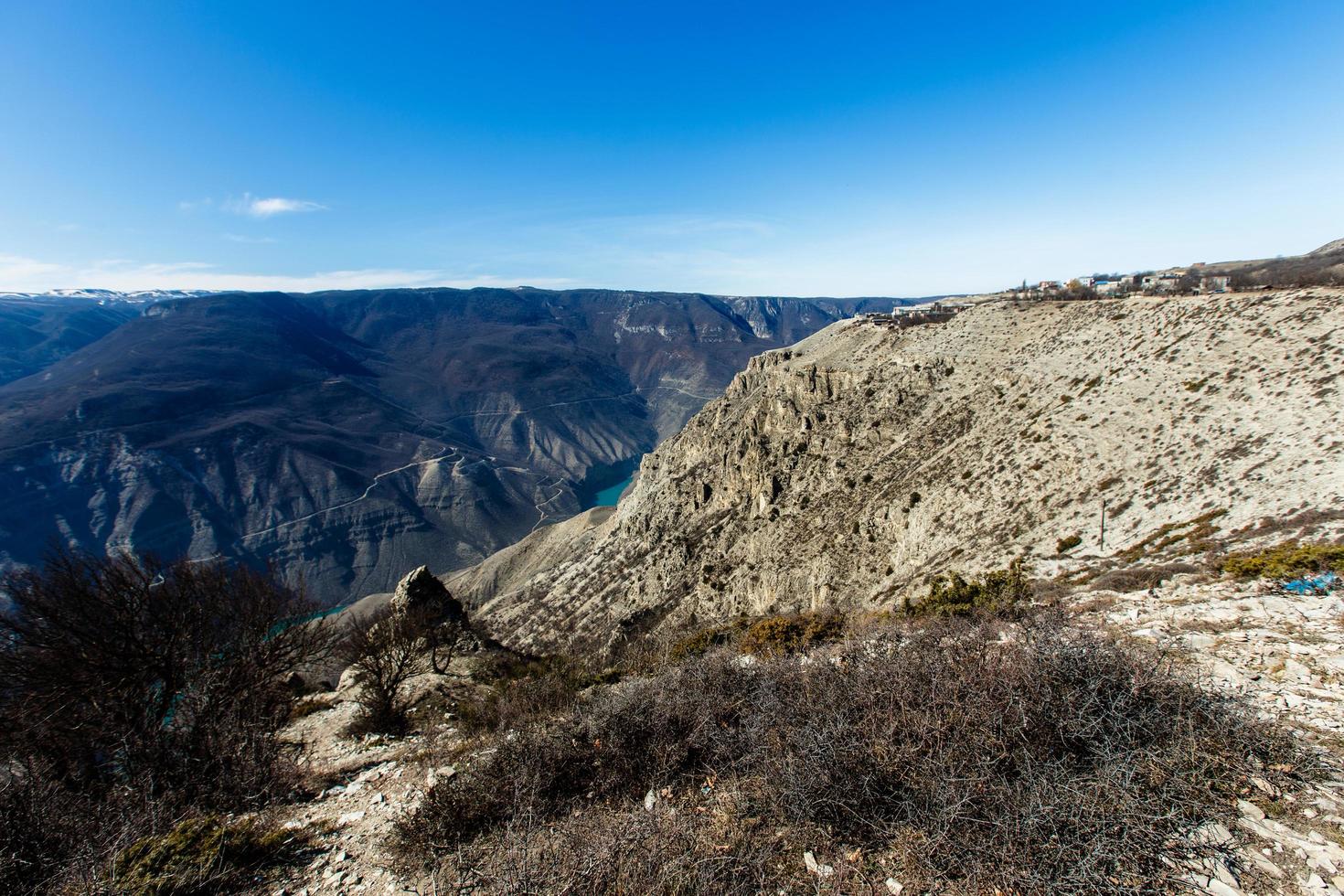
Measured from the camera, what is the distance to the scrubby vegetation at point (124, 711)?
6.04 m

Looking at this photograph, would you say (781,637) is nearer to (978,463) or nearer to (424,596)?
(978,463)

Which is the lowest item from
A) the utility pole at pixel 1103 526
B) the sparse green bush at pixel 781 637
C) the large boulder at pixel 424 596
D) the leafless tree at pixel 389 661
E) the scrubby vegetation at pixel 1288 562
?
the large boulder at pixel 424 596

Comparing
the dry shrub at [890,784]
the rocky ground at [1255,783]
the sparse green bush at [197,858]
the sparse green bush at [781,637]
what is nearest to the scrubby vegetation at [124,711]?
the sparse green bush at [197,858]

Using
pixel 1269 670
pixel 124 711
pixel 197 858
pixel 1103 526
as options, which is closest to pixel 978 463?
pixel 1103 526

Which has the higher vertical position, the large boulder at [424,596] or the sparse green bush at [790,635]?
the sparse green bush at [790,635]

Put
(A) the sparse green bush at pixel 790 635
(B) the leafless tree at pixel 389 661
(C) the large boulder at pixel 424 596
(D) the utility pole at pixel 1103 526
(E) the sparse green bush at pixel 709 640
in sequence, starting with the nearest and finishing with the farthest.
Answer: (A) the sparse green bush at pixel 790 635
(B) the leafless tree at pixel 389 661
(E) the sparse green bush at pixel 709 640
(D) the utility pole at pixel 1103 526
(C) the large boulder at pixel 424 596

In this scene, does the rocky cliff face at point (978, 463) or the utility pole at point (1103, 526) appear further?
the rocky cliff face at point (978, 463)

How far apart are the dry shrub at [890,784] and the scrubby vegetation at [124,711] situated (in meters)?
3.65

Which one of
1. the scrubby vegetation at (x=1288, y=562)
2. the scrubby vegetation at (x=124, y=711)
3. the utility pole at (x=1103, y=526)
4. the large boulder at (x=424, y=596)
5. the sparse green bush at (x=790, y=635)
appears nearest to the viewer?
the scrubby vegetation at (x=124, y=711)

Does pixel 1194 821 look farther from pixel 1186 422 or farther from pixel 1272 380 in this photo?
pixel 1272 380

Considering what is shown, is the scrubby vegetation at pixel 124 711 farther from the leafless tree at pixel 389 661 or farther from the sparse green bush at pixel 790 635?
the sparse green bush at pixel 790 635

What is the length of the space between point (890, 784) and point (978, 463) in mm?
30169

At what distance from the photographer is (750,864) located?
15.8 feet

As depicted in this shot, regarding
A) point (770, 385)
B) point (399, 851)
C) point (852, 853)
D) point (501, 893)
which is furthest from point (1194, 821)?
point (770, 385)
